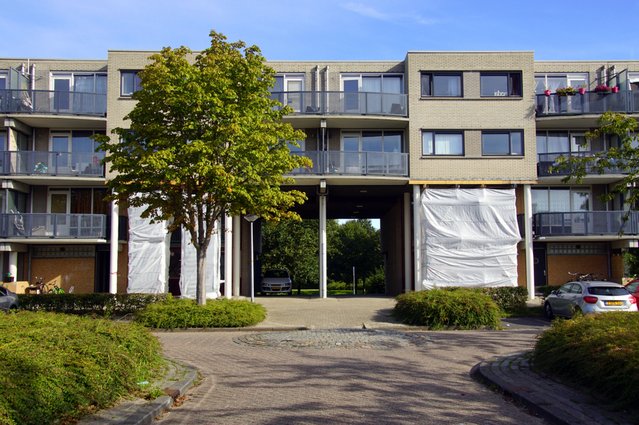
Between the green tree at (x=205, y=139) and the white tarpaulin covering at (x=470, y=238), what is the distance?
1070 cm

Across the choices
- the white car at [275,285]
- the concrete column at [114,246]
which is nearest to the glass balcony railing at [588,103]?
the white car at [275,285]

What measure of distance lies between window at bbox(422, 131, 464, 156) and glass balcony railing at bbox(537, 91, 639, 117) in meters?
4.04

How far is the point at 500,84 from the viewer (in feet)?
91.3

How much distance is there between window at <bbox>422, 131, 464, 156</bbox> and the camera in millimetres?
27484

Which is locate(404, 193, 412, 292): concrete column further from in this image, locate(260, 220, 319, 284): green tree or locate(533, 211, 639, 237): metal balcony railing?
locate(260, 220, 319, 284): green tree

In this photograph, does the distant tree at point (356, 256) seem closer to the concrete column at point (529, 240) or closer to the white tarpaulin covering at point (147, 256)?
the concrete column at point (529, 240)

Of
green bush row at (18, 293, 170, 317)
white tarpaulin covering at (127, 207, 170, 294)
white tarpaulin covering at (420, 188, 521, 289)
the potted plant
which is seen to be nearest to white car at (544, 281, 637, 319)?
white tarpaulin covering at (420, 188, 521, 289)

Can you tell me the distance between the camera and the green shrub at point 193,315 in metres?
16.9

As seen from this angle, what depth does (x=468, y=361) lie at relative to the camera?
37.0ft

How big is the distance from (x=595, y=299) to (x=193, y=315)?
11.6 m

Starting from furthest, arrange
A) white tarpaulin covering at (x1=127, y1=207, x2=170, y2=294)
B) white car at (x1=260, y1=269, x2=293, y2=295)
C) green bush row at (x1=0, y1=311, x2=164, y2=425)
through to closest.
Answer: white car at (x1=260, y1=269, x2=293, y2=295), white tarpaulin covering at (x1=127, y1=207, x2=170, y2=294), green bush row at (x1=0, y1=311, x2=164, y2=425)

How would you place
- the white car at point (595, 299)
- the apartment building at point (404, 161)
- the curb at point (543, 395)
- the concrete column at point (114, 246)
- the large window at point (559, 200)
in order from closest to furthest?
the curb at point (543, 395) → the white car at point (595, 299) → the concrete column at point (114, 246) → the apartment building at point (404, 161) → the large window at point (559, 200)

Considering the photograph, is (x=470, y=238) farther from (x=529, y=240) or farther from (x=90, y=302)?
(x=90, y=302)

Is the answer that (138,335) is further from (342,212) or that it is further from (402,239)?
(342,212)
